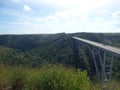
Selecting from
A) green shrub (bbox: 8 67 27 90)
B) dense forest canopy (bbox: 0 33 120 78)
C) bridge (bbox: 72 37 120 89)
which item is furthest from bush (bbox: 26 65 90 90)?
bridge (bbox: 72 37 120 89)

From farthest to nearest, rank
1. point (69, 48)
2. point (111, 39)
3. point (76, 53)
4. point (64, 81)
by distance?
1. point (111, 39)
2. point (69, 48)
3. point (76, 53)
4. point (64, 81)

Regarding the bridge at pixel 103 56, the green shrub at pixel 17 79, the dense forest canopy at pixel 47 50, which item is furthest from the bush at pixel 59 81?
the bridge at pixel 103 56

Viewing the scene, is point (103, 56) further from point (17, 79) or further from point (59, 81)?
point (59, 81)

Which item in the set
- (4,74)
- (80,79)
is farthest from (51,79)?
(4,74)

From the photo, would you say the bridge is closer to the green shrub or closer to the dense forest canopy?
the dense forest canopy

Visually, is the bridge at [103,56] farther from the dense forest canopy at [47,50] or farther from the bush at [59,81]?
the bush at [59,81]

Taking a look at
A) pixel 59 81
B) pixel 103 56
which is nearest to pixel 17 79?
pixel 59 81

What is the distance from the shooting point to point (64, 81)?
6539mm

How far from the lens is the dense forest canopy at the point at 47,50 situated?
53925 mm

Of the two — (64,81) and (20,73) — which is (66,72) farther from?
(20,73)

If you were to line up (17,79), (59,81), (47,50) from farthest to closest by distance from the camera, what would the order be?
(47,50)
(17,79)
(59,81)

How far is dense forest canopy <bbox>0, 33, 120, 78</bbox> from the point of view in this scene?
2123 inches

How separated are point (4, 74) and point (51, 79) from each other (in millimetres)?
2992

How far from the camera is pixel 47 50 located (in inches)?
3455
